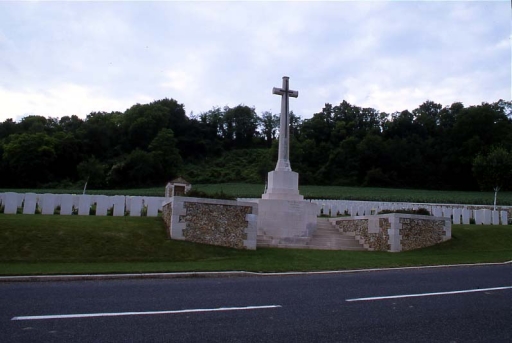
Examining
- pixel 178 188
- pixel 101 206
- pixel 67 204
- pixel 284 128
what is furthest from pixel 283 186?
pixel 67 204

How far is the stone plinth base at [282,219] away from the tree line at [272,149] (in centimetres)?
3983

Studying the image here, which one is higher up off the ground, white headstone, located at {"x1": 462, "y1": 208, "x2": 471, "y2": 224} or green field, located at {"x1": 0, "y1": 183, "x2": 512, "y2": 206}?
green field, located at {"x1": 0, "y1": 183, "x2": 512, "y2": 206}

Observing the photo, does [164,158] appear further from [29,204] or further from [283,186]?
[29,204]

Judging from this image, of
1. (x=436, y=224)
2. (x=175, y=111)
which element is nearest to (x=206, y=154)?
(x=175, y=111)

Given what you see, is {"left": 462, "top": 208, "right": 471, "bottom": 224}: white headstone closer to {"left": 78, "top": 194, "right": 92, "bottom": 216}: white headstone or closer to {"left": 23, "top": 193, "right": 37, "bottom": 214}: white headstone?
{"left": 78, "top": 194, "right": 92, "bottom": 216}: white headstone

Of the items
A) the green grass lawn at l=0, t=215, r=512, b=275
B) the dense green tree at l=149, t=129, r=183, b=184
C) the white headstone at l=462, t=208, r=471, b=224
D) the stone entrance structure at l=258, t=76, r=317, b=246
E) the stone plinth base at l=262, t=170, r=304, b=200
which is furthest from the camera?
the dense green tree at l=149, t=129, r=183, b=184

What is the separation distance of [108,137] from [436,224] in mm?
59925

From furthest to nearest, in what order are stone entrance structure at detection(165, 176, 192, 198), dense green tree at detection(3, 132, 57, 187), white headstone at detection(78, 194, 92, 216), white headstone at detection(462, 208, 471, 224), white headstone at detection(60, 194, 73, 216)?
dense green tree at detection(3, 132, 57, 187) → stone entrance structure at detection(165, 176, 192, 198) → white headstone at detection(462, 208, 471, 224) → white headstone at detection(78, 194, 92, 216) → white headstone at detection(60, 194, 73, 216)

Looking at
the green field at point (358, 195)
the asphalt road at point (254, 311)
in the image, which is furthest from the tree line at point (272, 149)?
the asphalt road at point (254, 311)

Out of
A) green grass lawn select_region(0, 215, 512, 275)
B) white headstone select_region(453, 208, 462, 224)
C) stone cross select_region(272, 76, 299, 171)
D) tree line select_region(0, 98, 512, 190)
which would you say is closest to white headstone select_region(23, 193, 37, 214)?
green grass lawn select_region(0, 215, 512, 275)

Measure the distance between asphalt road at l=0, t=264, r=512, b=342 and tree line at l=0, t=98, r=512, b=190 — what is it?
4821 cm

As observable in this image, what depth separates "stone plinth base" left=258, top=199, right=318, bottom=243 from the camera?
1767cm

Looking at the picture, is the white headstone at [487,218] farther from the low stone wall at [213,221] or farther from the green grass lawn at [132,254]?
the low stone wall at [213,221]

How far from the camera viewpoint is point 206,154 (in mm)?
78125
